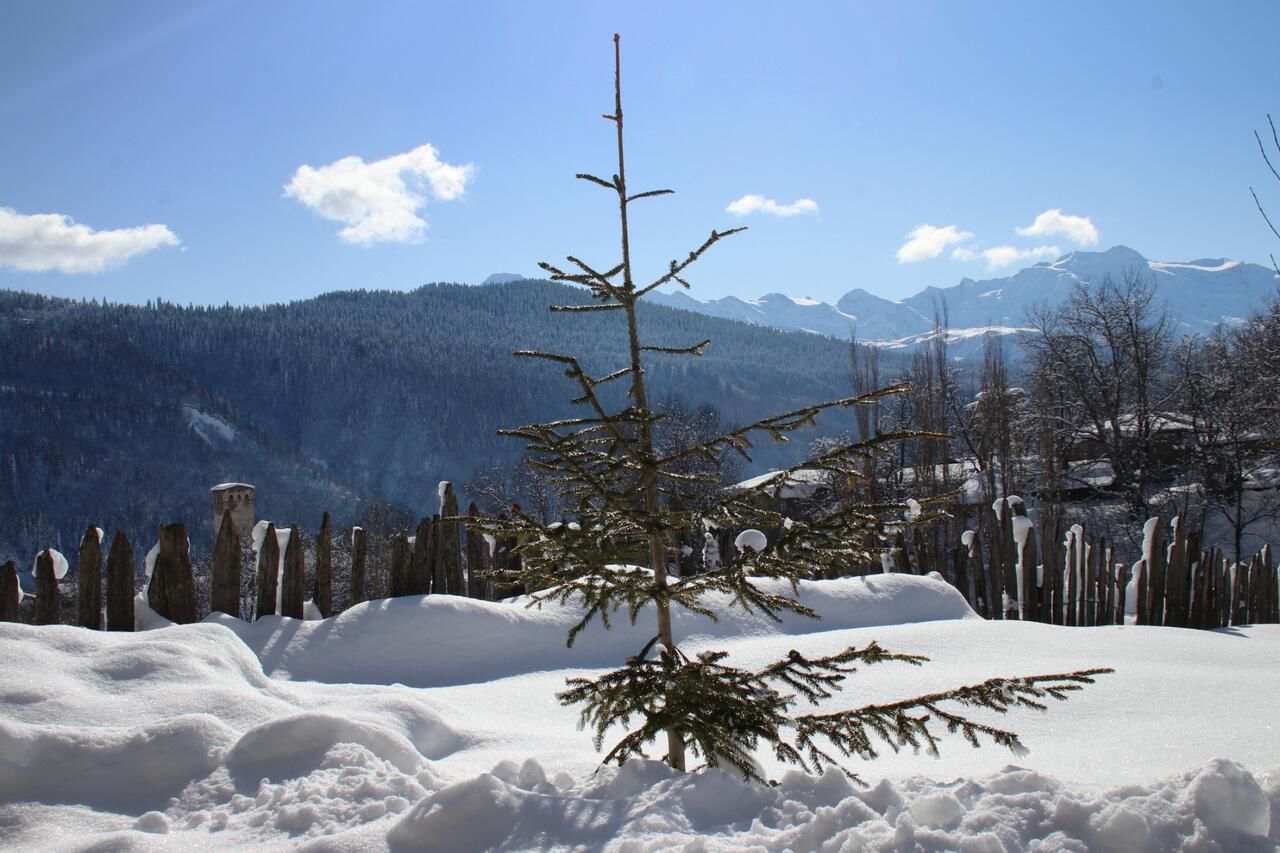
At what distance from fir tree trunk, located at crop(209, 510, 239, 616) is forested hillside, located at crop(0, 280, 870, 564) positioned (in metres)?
81.3

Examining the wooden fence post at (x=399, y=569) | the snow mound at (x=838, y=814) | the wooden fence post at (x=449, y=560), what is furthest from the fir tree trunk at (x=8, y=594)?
the snow mound at (x=838, y=814)

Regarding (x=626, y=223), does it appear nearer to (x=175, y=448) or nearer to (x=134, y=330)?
(x=175, y=448)

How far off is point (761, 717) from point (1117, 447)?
26.6m

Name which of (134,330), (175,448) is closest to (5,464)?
(175,448)

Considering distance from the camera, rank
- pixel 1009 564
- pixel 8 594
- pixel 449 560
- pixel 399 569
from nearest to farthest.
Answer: pixel 8 594 → pixel 399 569 → pixel 449 560 → pixel 1009 564

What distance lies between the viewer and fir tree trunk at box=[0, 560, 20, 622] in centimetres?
534

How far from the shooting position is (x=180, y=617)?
594cm

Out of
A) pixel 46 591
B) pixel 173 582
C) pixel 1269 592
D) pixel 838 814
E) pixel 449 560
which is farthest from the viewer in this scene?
pixel 1269 592

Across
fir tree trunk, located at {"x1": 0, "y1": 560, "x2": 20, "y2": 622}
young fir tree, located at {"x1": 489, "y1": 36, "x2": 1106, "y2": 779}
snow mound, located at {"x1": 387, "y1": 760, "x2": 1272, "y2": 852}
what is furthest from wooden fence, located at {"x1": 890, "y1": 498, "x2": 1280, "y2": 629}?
fir tree trunk, located at {"x1": 0, "y1": 560, "x2": 20, "y2": 622}

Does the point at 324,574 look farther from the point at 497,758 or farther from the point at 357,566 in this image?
the point at 497,758

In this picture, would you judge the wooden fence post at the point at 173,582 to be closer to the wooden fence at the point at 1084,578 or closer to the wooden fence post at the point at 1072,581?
the wooden fence at the point at 1084,578

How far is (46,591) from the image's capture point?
5.63 metres

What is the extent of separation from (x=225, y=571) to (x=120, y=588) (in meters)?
0.75

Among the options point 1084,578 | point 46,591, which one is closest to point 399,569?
point 46,591
